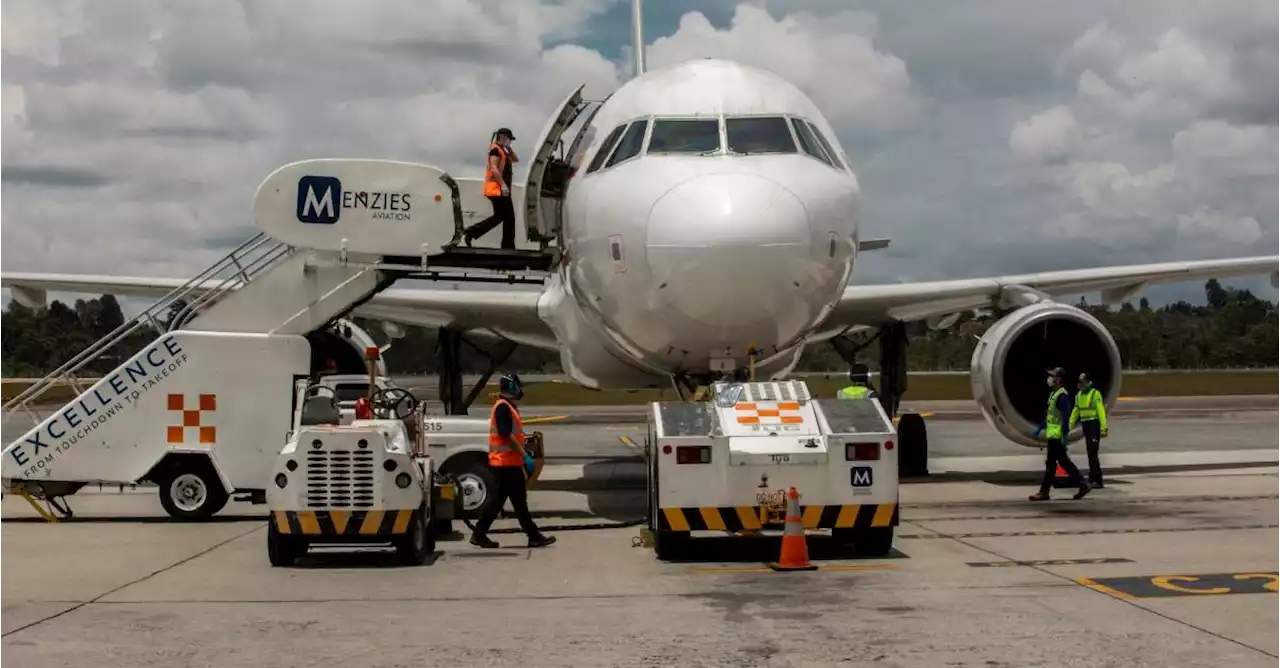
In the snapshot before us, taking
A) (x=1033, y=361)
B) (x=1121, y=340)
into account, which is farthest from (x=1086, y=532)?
(x=1121, y=340)

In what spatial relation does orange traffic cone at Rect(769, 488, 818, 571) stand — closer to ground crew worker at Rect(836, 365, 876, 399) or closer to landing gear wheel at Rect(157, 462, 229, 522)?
ground crew worker at Rect(836, 365, 876, 399)

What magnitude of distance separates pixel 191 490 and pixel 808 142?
23.5 ft

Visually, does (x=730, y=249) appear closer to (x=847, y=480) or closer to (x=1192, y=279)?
(x=847, y=480)

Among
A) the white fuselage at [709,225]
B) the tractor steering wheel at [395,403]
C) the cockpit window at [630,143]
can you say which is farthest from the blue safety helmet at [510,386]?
the cockpit window at [630,143]

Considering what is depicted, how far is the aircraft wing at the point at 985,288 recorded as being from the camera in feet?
61.1

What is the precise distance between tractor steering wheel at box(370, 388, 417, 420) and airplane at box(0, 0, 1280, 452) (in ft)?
6.34

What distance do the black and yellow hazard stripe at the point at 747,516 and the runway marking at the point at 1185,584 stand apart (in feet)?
6.29

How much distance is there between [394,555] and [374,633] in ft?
12.1

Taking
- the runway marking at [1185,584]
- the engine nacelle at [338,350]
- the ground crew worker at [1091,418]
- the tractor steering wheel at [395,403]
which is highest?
the engine nacelle at [338,350]

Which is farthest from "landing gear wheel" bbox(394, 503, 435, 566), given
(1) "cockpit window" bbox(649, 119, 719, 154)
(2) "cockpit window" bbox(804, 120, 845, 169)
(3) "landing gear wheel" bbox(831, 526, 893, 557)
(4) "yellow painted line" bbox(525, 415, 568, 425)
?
(4) "yellow painted line" bbox(525, 415, 568, 425)

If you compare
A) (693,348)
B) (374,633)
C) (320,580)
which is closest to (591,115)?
(693,348)

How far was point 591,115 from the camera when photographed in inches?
596

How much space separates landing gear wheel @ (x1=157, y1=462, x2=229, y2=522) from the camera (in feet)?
46.8

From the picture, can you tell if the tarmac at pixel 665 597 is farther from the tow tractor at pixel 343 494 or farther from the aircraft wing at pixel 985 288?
the aircraft wing at pixel 985 288
